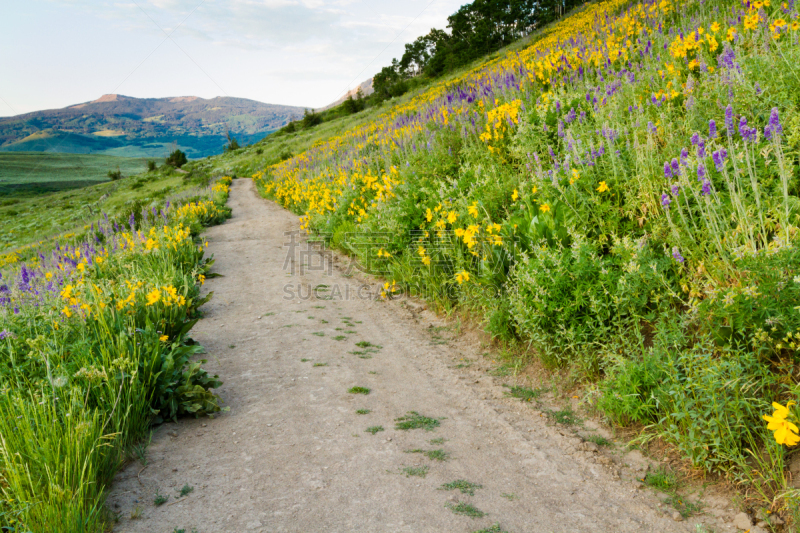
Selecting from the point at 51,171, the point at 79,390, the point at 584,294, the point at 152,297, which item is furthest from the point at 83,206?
the point at 51,171

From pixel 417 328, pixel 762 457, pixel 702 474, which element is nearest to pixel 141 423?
pixel 417 328

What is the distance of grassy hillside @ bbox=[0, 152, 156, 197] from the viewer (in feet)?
237

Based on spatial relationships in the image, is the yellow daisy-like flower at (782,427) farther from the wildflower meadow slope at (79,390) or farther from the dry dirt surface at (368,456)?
the wildflower meadow slope at (79,390)

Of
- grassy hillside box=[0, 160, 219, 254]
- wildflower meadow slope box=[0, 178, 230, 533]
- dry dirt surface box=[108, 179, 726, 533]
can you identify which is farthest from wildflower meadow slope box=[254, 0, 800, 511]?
grassy hillside box=[0, 160, 219, 254]

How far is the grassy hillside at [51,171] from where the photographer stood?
72.3 m

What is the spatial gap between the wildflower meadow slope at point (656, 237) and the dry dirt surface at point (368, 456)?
589 millimetres

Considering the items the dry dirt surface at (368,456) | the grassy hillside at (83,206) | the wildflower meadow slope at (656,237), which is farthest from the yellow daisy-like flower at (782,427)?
the grassy hillside at (83,206)

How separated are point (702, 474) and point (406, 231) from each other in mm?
5124

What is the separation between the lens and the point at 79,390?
2746 millimetres

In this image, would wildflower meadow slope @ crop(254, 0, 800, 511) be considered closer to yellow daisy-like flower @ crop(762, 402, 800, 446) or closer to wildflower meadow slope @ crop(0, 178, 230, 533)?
yellow daisy-like flower @ crop(762, 402, 800, 446)

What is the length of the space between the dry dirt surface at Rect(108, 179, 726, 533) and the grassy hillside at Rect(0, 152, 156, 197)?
3082 inches

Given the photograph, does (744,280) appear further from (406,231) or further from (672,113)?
(406,231)

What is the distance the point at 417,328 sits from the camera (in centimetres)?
559

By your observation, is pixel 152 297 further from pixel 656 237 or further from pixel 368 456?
pixel 656 237
